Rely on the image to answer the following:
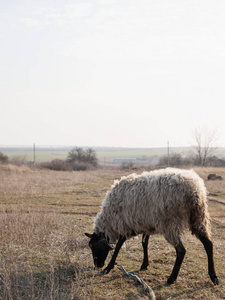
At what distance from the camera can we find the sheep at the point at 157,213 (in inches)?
228

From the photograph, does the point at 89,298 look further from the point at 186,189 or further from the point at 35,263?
the point at 186,189

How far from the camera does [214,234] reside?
9.38m

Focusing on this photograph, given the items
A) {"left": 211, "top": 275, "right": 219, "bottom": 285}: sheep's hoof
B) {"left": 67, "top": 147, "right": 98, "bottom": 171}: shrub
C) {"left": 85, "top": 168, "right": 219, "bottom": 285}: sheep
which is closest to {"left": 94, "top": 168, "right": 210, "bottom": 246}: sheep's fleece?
{"left": 85, "top": 168, "right": 219, "bottom": 285}: sheep

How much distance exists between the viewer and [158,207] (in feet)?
19.4

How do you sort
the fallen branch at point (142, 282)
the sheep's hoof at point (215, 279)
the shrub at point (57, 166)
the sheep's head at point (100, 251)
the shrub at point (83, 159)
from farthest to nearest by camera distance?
the shrub at point (83, 159) < the shrub at point (57, 166) < the sheep's head at point (100, 251) < the sheep's hoof at point (215, 279) < the fallen branch at point (142, 282)

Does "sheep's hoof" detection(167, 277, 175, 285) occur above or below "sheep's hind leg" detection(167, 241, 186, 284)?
below

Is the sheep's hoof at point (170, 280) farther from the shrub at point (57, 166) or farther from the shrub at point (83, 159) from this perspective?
the shrub at point (83, 159)

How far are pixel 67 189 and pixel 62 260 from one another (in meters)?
12.3

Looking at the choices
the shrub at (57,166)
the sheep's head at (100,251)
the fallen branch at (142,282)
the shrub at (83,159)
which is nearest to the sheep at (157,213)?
the sheep's head at (100,251)

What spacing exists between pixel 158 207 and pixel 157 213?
0.11 m

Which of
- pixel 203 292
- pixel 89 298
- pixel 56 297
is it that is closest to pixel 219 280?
pixel 203 292

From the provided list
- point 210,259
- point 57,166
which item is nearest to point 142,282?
point 210,259

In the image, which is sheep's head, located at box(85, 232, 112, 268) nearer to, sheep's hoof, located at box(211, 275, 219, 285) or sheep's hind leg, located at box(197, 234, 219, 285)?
sheep's hind leg, located at box(197, 234, 219, 285)

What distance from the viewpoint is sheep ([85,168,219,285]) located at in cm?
579
